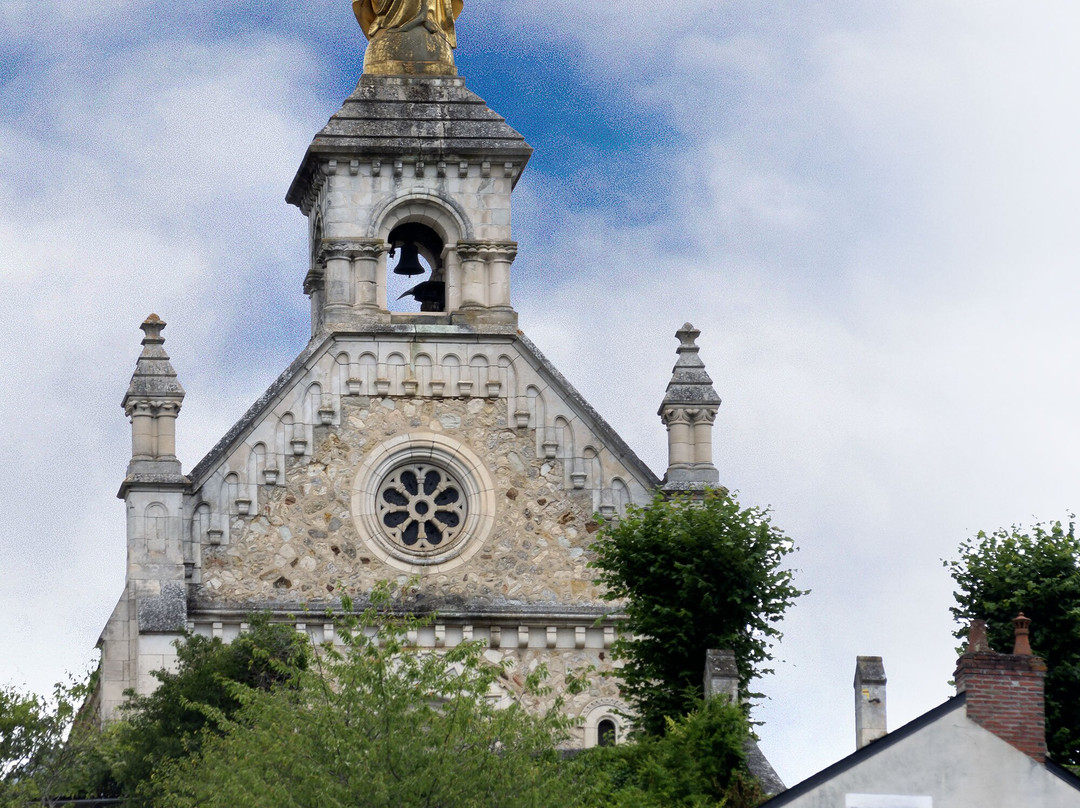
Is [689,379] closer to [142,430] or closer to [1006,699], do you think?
[142,430]

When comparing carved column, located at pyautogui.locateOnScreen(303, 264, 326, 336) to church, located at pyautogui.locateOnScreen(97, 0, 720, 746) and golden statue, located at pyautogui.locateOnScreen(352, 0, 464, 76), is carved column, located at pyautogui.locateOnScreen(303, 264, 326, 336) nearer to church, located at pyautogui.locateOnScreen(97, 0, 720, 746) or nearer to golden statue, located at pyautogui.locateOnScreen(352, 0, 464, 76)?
church, located at pyautogui.locateOnScreen(97, 0, 720, 746)

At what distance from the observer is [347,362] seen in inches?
2808

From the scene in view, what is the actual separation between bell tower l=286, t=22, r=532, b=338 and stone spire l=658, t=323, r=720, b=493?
323 cm

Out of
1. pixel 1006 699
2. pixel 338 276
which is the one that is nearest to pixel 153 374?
pixel 338 276

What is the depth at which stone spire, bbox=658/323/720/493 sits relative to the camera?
71.1m

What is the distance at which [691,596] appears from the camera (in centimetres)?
6412

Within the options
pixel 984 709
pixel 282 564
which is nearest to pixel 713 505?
pixel 282 564

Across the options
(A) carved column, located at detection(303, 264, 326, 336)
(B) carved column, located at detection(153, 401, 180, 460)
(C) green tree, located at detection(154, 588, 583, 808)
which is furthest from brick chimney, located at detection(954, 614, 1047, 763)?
(A) carved column, located at detection(303, 264, 326, 336)

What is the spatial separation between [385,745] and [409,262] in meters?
22.3

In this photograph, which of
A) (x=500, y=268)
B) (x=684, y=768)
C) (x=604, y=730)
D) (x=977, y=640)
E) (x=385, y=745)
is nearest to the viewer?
(x=977, y=640)

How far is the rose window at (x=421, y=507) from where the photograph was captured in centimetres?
7038

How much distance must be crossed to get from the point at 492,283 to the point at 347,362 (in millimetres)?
3378

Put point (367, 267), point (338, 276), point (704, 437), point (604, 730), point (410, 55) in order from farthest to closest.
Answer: point (410, 55) < point (367, 267) < point (338, 276) < point (704, 437) < point (604, 730)

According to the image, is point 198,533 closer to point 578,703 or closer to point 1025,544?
point 578,703
